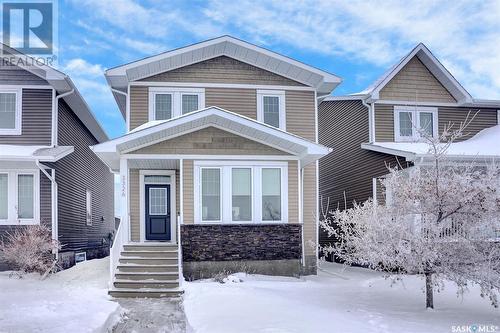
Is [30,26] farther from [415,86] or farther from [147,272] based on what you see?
[415,86]

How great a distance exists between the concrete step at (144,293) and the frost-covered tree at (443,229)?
453cm

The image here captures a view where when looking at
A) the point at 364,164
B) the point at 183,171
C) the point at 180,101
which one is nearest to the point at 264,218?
the point at 183,171

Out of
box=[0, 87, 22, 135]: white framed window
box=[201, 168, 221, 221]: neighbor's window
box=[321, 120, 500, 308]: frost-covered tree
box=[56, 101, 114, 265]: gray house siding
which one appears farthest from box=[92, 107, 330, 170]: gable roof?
box=[321, 120, 500, 308]: frost-covered tree

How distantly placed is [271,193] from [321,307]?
5008mm

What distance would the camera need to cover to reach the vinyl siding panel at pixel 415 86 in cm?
1836

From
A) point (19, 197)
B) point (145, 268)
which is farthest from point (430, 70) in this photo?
point (19, 197)

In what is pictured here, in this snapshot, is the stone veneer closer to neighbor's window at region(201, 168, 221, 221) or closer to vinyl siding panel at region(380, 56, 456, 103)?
neighbor's window at region(201, 168, 221, 221)

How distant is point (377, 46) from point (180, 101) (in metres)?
11.7

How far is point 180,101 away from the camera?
16250 mm

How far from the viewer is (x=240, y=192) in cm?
1427

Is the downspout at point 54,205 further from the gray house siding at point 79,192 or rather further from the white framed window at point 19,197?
the gray house siding at point 79,192

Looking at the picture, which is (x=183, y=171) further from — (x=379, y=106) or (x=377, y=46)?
(x=377, y=46)
